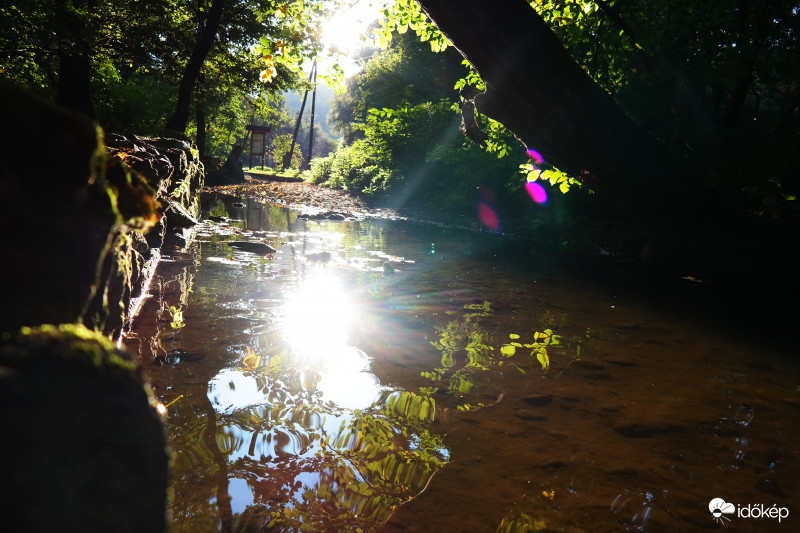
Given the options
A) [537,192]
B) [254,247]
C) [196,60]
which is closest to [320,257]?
[254,247]

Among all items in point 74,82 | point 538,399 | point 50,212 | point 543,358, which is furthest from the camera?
point 74,82

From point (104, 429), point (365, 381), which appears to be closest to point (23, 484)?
point (104, 429)

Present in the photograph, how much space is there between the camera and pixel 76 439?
2.41 feet

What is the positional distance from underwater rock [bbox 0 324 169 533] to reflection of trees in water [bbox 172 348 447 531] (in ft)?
3.58

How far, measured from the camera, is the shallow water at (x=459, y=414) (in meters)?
1.94

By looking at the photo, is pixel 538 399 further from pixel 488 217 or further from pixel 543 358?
pixel 488 217

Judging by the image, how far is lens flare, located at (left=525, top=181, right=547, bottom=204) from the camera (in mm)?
12852

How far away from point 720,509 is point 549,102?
446 cm

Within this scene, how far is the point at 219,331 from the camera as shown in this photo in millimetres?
3582

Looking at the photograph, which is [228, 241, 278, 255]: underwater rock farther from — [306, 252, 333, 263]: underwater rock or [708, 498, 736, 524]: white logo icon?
[708, 498, 736, 524]: white logo icon

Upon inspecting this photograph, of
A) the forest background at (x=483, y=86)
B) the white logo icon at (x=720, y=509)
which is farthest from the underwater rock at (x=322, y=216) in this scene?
the white logo icon at (x=720, y=509)

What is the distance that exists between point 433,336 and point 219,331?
175 centimetres

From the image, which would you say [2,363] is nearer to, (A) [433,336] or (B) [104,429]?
(B) [104,429]

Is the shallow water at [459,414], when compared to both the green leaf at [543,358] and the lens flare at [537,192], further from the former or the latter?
the lens flare at [537,192]
